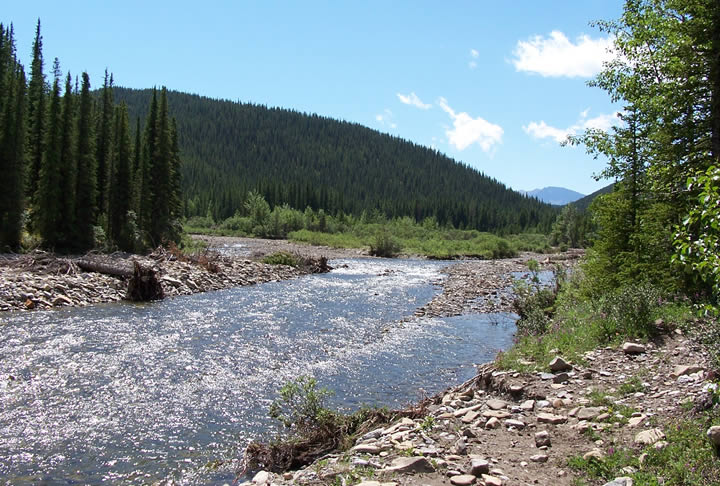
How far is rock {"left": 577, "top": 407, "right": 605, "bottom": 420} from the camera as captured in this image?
6957 mm

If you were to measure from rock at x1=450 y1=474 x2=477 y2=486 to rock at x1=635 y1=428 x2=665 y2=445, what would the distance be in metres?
2.12

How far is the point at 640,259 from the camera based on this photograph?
13.8 metres

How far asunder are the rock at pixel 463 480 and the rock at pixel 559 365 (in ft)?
14.5

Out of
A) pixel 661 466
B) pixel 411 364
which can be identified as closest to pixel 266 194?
pixel 411 364

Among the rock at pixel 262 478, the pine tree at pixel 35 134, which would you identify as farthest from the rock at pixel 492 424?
the pine tree at pixel 35 134

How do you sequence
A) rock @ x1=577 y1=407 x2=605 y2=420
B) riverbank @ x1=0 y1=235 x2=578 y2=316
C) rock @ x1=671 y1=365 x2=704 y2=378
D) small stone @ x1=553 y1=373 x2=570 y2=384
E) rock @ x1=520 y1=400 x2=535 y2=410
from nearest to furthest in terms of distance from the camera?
1. rock @ x1=577 y1=407 x2=605 y2=420
2. rock @ x1=671 y1=365 x2=704 y2=378
3. rock @ x1=520 y1=400 x2=535 y2=410
4. small stone @ x1=553 y1=373 x2=570 y2=384
5. riverbank @ x1=0 y1=235 x2=578 y2=316

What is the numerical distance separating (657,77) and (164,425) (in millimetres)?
15389

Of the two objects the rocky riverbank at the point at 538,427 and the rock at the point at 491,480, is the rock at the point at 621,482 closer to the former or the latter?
the rocky riverbank at the point at 538,427

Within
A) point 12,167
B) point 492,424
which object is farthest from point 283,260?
point 492,424

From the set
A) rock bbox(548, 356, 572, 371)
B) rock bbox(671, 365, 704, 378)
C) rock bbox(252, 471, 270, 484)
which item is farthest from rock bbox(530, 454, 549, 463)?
rock bbox(252, 471, 270, 484)

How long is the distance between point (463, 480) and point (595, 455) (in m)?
1.67

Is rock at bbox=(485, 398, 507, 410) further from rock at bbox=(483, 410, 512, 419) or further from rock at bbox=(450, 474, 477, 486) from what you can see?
rock at bbox=(450, 474, 477, 486)

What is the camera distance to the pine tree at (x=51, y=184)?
35.3 metres

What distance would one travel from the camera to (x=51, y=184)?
35.9 meters
